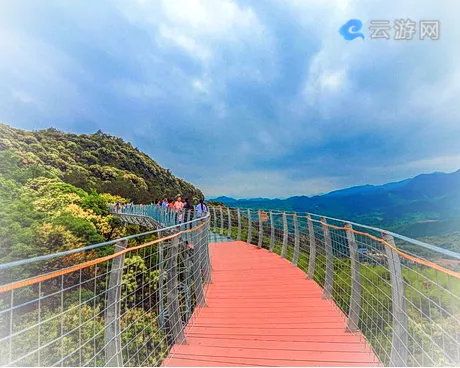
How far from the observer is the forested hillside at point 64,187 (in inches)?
866

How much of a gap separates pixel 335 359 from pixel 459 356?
1.29 meters

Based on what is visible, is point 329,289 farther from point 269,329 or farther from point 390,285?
point 390,285

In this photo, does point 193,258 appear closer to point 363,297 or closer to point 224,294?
point 224,294

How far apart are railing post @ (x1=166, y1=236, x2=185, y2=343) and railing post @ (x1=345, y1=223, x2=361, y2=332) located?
1.67 m

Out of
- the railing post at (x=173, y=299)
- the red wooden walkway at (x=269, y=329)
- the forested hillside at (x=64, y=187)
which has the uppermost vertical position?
the forested hillside at (x=64, y=187)

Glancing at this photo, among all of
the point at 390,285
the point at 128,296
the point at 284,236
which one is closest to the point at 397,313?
the point at 390,285

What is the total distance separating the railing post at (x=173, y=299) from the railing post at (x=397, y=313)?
186 centimetres

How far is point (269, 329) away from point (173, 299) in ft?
3.52

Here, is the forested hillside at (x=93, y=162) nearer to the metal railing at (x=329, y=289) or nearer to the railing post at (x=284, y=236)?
the railing post at (x=284, y=236)

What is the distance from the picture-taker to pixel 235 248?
10453 mm

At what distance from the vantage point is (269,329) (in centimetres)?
379

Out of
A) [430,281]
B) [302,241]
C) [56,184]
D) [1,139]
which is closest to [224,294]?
[302,241]

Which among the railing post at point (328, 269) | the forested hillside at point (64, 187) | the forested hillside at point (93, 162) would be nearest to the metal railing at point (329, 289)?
the railing post at point (328, 269)

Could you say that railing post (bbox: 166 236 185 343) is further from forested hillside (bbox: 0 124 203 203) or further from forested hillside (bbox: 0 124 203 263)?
forested hillside (bbox: 0 124 203 203)
